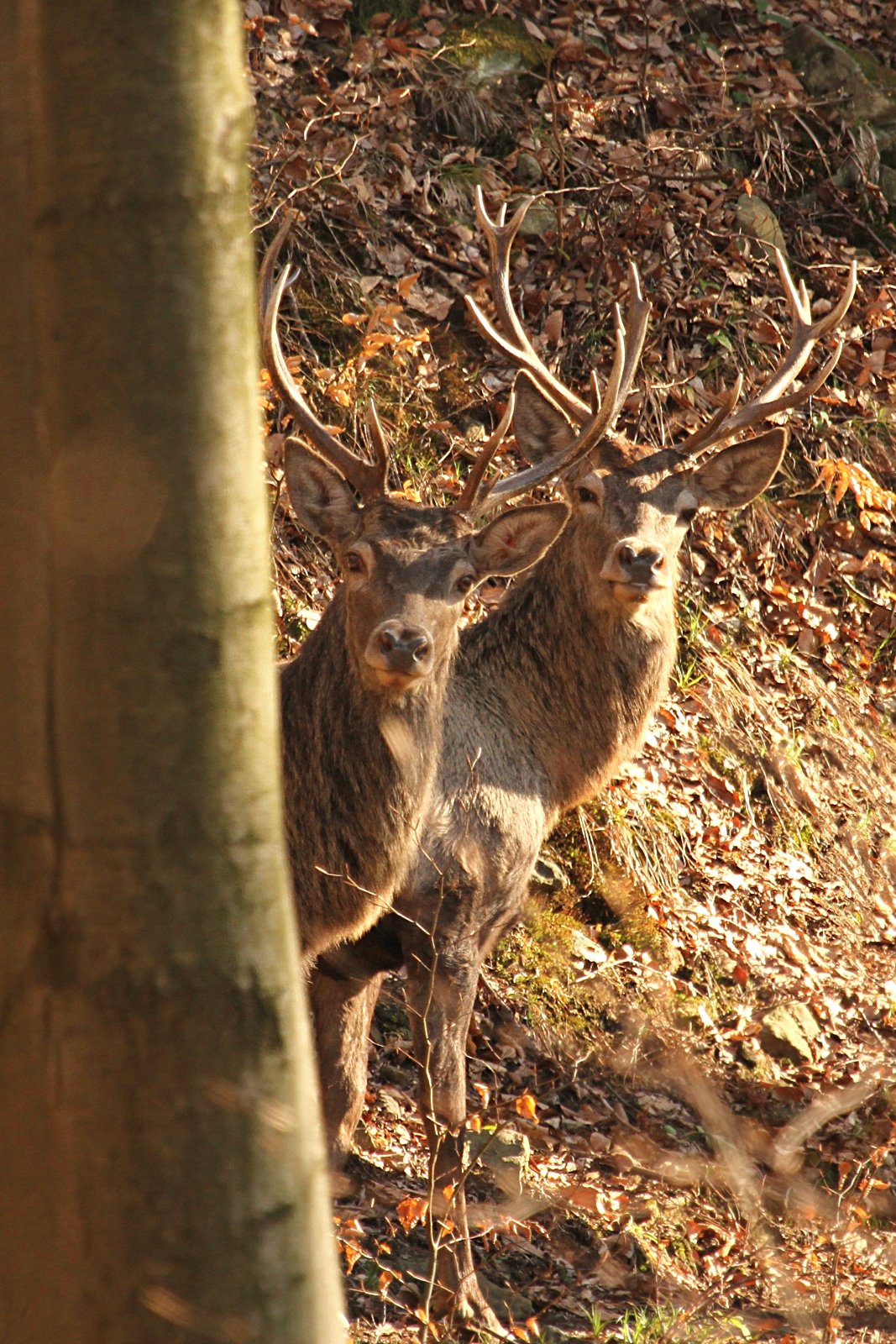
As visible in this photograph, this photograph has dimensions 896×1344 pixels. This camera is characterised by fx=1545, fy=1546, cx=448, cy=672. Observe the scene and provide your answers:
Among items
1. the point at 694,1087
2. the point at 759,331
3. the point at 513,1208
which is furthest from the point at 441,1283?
the point at 759,331

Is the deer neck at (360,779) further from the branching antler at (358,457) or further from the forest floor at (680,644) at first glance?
the forest floor at (680,644)

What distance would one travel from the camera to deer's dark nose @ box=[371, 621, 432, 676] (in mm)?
5051

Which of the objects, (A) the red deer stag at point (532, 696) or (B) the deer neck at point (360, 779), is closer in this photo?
(B) the deer neck at point (360, 779)

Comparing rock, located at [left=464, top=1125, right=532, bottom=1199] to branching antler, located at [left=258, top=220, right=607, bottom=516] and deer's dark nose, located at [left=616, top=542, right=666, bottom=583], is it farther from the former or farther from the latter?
branching antler, located at [left=258, top=220, right=607, bottom=516]

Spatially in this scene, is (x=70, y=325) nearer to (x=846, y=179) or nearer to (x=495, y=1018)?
(x=495, y=1018)

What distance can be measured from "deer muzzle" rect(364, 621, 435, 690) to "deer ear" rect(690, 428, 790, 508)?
93.1 inches

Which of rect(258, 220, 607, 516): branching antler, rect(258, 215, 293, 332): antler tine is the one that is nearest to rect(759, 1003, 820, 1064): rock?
rect(258, 220, 607, 516): branching antler

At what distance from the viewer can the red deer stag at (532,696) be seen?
5.80m

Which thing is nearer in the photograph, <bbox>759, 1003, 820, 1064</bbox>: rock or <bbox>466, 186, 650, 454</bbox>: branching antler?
<bbox>466, 186, 650, 454</bbox>: branching antler

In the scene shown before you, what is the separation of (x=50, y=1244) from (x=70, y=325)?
1.35 meters

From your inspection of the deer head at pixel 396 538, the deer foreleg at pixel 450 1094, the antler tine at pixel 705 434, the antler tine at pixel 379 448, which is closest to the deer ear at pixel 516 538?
the deer head at pixel 396 538

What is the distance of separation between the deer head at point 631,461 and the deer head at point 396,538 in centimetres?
67

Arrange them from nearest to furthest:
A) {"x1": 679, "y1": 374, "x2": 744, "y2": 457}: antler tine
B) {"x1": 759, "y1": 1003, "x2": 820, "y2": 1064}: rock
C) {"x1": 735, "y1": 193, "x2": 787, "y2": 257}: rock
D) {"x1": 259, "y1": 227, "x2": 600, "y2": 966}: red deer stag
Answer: {"x1": 259, "y1": 227, "x2": 600, "y2": 966}: red deer stag, {"x1": 679, "y1": 374, "x2": 744, "y2": 457}: antler tine, {"x1": 759, "y1": 1003, "x2": 820, "y2": 1064}: rock, {"x1": 735, "y1": 193, "x2": 787, "y2": 257}: rock

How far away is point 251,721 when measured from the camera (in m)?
2.29
